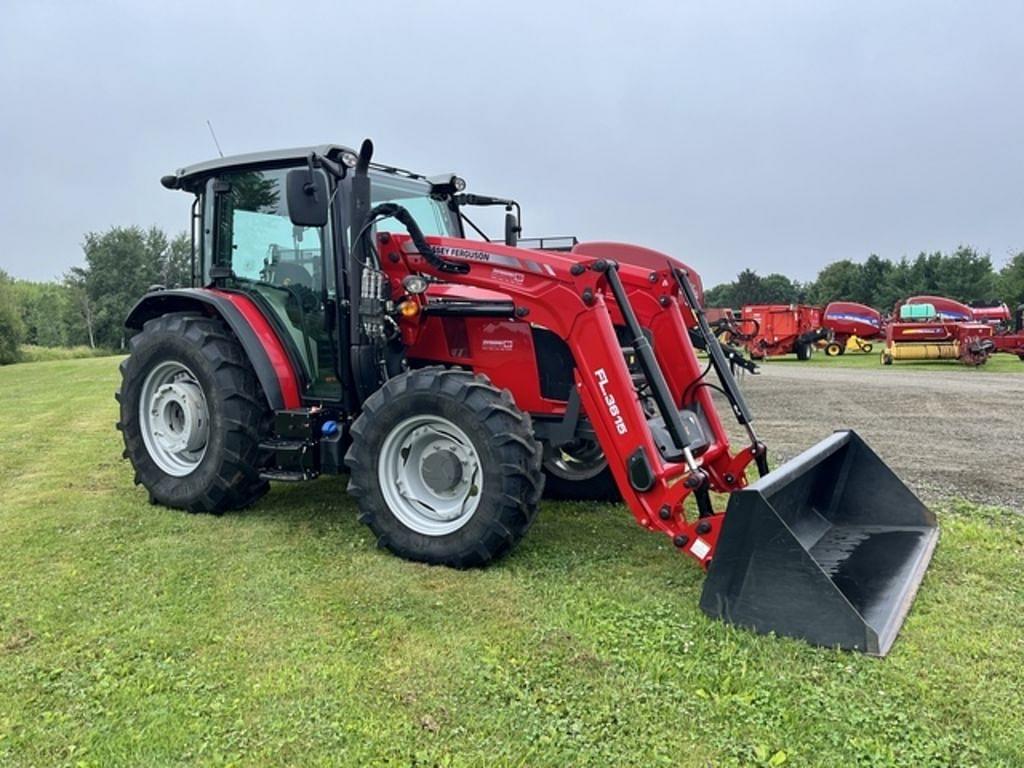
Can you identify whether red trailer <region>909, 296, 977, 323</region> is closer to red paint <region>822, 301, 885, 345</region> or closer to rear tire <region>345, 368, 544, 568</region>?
red paint <region>822, 301, 885, 345</region>

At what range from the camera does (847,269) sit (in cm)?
7331

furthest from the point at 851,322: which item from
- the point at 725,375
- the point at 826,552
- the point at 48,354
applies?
the point at 48,354

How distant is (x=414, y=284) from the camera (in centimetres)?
461

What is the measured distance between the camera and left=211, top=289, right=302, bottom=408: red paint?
5.08m

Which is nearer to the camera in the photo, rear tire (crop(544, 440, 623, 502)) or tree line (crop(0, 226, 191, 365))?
rear tire (crop(544, 440, 623, 502))

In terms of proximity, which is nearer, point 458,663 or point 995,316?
point 458,663

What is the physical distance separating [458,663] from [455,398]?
1.51m

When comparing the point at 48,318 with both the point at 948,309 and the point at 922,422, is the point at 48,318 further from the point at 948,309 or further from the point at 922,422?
the point at 922,422

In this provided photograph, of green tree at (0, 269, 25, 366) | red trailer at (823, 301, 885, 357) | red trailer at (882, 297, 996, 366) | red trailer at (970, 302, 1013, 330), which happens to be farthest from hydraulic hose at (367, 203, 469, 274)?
green tree at (0, 269, 25, 366)

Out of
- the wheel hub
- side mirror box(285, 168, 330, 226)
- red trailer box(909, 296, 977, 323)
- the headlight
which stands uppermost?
side mirror box(285, 168, 330, 226)

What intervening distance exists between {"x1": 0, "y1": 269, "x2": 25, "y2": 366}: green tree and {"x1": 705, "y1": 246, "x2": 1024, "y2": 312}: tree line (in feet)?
129

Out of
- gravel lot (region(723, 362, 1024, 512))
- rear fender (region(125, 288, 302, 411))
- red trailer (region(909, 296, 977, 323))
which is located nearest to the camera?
rear fender (region(125, 288, 302, 411))

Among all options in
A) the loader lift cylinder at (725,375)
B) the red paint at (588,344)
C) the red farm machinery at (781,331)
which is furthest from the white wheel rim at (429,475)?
the red farm machinery at (781,331)

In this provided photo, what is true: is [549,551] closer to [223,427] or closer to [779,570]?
[779,570]
